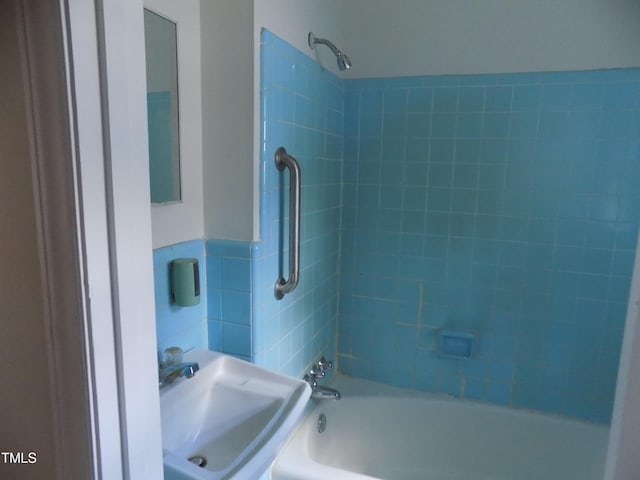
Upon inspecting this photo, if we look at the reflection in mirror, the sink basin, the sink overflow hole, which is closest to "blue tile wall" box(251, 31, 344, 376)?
the sink basin

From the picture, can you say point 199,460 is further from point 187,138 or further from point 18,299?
point 187,138

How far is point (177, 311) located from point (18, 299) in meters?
0.65

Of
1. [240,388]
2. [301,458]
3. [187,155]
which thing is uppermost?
[187,155]

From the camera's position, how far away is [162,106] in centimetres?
118

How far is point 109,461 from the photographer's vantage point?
0.61m

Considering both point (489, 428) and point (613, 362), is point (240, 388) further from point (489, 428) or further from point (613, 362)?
point (613, 362)

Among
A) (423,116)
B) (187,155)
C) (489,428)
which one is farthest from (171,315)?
(489,428)

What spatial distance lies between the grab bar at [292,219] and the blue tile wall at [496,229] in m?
0.69

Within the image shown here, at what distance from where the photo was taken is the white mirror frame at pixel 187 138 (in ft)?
3.87

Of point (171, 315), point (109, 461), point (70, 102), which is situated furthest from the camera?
point (171, 315)

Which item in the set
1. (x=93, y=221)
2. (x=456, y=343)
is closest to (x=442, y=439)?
(x=456, y=343)

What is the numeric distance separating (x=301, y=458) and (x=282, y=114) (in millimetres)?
1243

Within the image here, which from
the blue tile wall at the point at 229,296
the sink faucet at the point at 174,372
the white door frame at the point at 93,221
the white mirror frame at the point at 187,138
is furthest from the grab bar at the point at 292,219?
the white door frame at the point at 93,221

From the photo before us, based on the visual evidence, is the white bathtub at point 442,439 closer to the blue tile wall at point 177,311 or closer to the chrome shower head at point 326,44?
the blue tile wall at point 177,311
